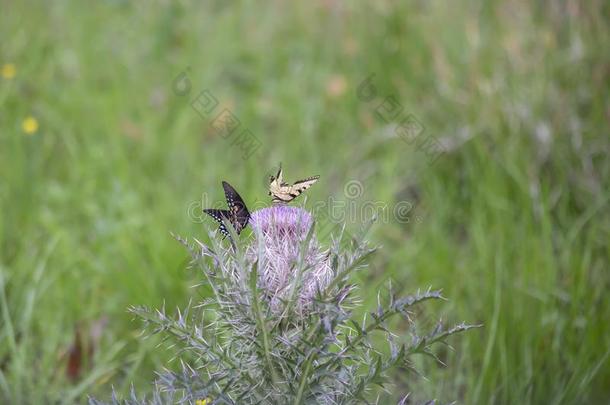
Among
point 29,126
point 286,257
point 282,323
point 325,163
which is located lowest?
point 325,163

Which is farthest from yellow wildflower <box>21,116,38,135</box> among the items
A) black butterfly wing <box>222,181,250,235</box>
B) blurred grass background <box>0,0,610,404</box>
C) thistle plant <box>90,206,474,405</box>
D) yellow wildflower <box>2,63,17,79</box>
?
thistle plant <box>90,206,474,405</box>

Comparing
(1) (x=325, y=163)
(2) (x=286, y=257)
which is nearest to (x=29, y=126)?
(1) (x=325, y=163)

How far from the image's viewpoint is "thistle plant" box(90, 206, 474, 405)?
145 centimetres

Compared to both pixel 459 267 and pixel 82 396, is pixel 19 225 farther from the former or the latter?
pixel 459 267

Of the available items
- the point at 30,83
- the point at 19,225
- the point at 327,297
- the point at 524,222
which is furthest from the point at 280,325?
the point at 30,83

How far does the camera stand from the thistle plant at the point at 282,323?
57.1 inches

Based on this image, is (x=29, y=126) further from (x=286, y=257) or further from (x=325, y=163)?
(x=286, y=257)

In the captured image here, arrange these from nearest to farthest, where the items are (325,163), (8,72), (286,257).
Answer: (286,257), (325,163), (8,72)

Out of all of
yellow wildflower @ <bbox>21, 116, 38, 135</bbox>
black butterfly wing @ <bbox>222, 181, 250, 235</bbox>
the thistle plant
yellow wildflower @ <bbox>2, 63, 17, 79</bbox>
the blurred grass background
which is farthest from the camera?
yellow wildflower @ <bbox>2, 63, 17, 79</bbox>

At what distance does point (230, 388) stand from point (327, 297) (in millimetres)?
293

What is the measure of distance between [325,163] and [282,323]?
2518mm

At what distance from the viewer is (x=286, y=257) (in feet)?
5.00

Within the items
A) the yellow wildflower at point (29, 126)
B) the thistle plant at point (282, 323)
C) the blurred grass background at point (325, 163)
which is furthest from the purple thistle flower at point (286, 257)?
the yellow wildflower at point (29, 126)

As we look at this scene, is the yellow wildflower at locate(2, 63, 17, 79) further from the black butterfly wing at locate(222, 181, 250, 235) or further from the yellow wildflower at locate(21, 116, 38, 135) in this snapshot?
the black butterfly wing at locate(222, 181, 250, 235)
